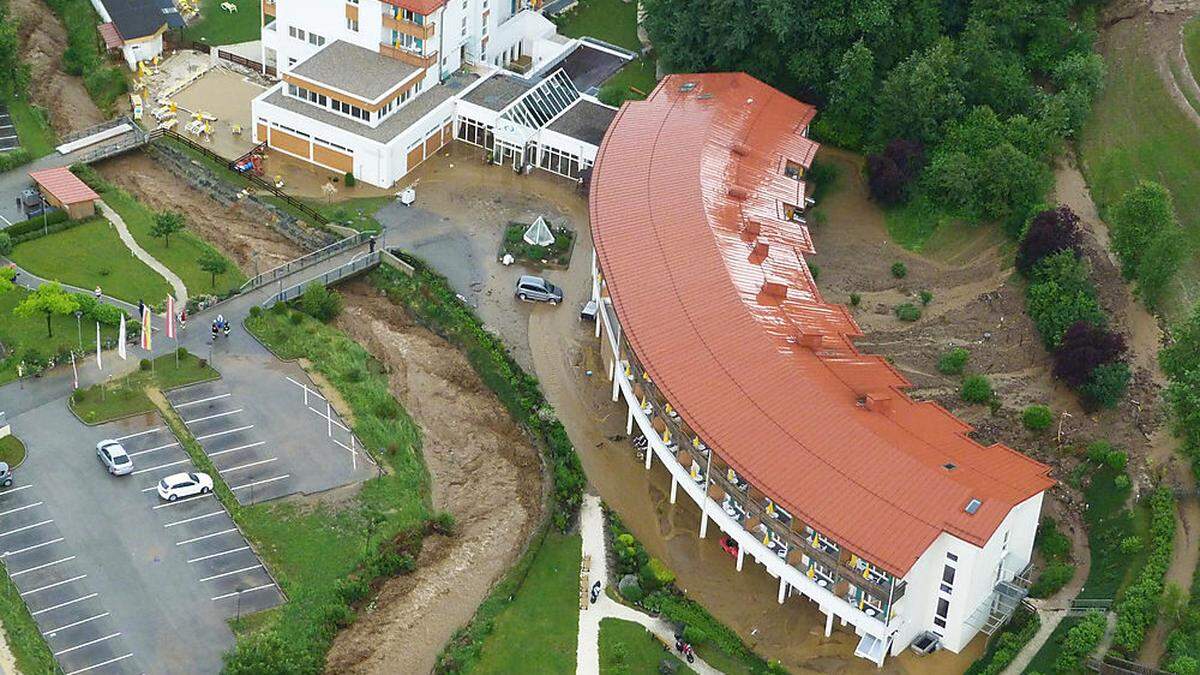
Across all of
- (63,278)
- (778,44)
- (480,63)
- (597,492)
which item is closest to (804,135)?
(778,44)

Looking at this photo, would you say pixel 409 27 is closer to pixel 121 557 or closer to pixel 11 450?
pixel 11 450

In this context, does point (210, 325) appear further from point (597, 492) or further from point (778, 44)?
point (778, 44)

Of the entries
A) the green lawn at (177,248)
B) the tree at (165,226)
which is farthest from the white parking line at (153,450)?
the tree at (165,226)

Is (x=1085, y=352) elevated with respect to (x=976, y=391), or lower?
elevated

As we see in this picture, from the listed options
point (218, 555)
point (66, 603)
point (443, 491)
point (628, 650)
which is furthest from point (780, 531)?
point (66, 603)

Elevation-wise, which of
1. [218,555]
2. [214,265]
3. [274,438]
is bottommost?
[218,555]

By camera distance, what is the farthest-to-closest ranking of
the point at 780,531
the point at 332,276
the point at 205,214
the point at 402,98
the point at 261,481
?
1. the point at 402,98
2. the point at 205,214
3. the point at 332,276
4. the point at 261,481
5. the point at 780,531
